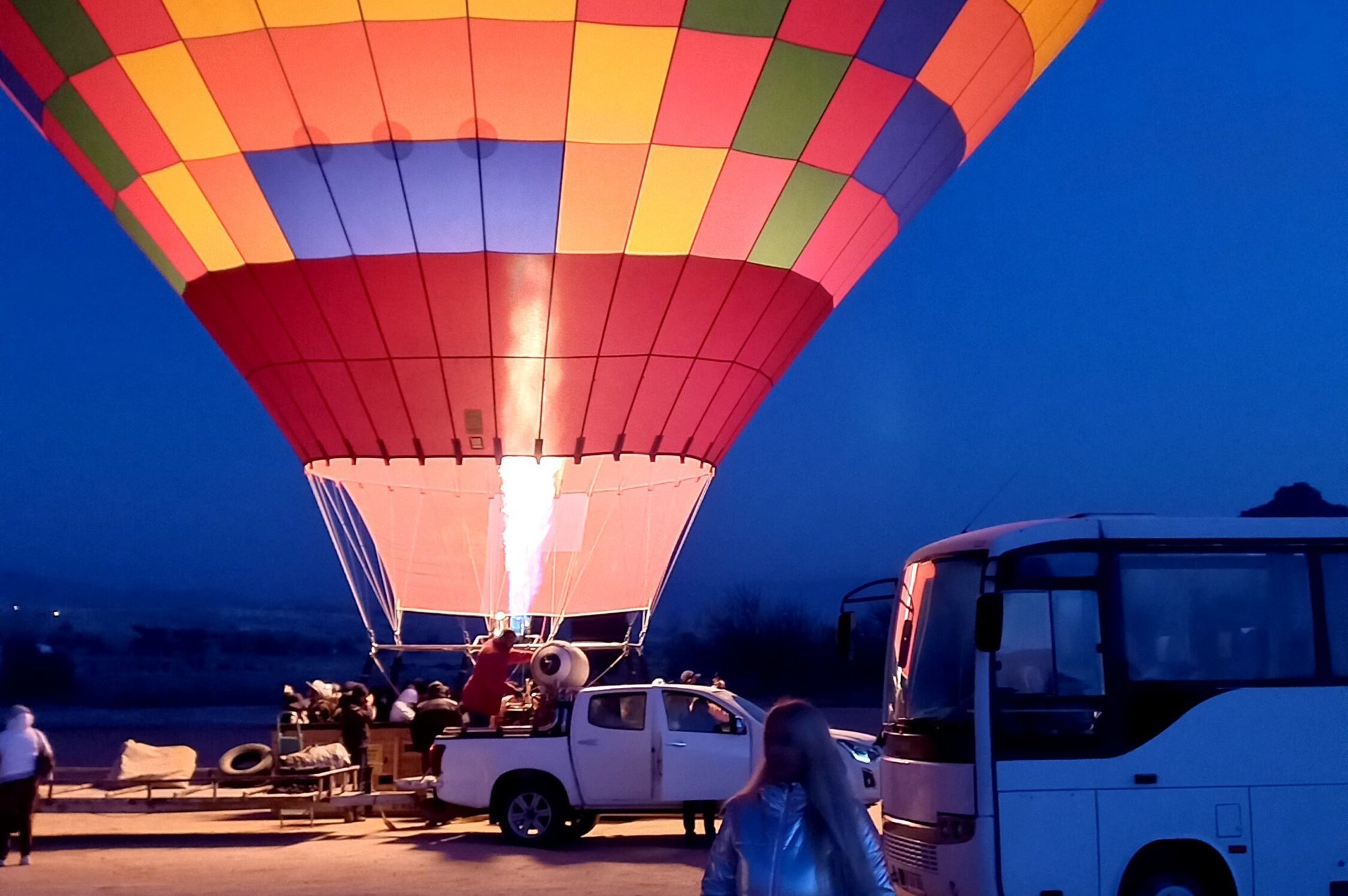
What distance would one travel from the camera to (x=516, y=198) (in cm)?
1270

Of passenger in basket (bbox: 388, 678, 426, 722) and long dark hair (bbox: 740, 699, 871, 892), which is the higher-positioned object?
passenger in basket (bbox: 388, 678, 426, 722)

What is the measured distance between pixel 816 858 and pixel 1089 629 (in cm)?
503

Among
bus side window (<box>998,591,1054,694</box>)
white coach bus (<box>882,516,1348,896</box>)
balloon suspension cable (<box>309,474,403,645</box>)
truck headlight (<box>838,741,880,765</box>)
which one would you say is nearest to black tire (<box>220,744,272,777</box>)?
balloon suspension cable (<box>309,474,403,645</box>)

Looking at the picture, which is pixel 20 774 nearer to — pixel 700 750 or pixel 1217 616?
pixel 700 750

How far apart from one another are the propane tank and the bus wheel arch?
6.83m

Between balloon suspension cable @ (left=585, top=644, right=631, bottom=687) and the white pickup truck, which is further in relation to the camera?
balloon suspension cable @ (left=585, top=644, right=631, bottom=687)

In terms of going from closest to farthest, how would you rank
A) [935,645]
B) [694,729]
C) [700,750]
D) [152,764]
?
[935,645]
[700,750]
[694,729]
[152,764]

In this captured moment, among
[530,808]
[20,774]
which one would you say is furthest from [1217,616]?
[20,774]

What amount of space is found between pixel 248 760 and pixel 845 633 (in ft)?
35.2

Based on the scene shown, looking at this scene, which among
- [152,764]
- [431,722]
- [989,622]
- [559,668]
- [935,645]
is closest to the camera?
[989,622]

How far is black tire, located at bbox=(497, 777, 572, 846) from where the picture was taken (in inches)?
475

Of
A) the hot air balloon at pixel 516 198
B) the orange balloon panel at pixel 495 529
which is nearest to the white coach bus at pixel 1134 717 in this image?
the hot air balloon at pixel 516 198

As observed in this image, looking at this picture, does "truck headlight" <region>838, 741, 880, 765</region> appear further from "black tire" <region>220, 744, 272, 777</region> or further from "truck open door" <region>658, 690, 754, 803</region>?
"black tire" <region>220, 744, 272, 777</region>

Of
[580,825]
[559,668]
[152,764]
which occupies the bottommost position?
[580,825]
